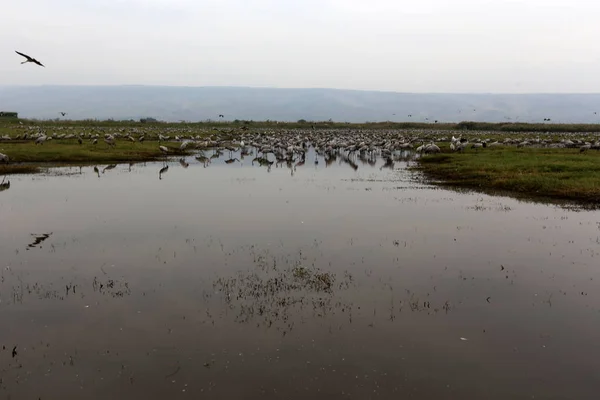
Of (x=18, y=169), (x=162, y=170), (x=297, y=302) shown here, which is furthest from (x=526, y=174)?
(x=18, y=169)

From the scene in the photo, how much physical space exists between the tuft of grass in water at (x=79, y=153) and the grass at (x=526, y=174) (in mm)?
25973

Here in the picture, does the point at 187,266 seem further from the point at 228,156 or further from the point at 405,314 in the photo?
the point at 228,156

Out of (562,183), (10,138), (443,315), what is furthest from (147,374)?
(10,138)

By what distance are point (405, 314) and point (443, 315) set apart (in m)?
0.88

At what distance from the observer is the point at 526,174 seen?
102 ft

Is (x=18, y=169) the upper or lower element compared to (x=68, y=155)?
lower

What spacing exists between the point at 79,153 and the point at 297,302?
37806 millimetres

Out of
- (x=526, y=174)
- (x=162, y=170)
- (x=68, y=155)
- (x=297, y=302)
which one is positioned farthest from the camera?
(x=68, y=155)

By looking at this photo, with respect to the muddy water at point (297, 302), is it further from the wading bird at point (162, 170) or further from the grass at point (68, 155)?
the grass at point (68, 155)

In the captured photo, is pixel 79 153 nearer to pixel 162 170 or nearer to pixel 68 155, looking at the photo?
pixel 68 155

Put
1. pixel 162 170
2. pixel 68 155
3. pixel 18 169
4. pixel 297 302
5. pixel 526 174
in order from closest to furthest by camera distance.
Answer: pixel 297 302
pixel 526 174
pixel 18 169
pixel 162 170
pixel 68 155

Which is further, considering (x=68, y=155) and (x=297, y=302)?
(x=68, y=155)

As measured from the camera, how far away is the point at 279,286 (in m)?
12.8

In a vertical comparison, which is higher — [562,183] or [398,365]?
[562,183]
